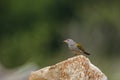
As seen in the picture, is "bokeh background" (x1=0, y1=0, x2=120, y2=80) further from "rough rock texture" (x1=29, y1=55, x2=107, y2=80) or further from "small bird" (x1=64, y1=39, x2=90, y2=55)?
"rough rock texture" (x1=29, y1=55, x2=107, y2=80)

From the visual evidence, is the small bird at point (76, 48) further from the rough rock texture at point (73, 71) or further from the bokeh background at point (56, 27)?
the bokeh background at point (56, 27)

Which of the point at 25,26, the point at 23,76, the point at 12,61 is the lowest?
the point at 23,76

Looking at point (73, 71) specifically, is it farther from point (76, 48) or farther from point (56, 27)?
point (56, 27)

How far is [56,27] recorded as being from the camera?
2869 centimetres

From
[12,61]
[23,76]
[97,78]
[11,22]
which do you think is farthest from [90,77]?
[11,22]

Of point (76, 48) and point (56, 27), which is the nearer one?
point (76, 48)

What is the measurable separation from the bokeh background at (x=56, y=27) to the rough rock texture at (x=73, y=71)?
56.2 ft

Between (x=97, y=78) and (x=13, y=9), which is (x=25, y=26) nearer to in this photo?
(x=13, y=9)

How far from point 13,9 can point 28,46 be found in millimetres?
1762

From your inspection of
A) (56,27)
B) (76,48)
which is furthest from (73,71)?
(56,27)

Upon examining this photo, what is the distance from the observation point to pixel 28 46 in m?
27.1

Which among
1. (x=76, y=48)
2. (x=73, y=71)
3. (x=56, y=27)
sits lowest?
(x=73, y=71)

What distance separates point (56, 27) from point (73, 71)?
20.2 metres

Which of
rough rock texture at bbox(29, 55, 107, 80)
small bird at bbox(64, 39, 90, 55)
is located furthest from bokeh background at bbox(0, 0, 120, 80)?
rough rock texture at bbox(29, 55, 107, 80)
